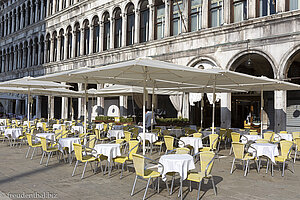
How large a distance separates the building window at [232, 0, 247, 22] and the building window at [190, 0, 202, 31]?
7.88ft

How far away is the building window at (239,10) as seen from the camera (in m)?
16.9

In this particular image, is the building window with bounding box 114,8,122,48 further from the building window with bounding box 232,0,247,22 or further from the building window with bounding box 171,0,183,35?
the building window with bounding box 232,0,247,22

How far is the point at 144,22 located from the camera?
2272 centimetres

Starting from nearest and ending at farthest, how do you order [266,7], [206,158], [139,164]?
[139,164], [206,158], [266,7]

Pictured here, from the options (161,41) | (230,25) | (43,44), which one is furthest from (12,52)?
(230,25)

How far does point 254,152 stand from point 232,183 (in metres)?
1.64

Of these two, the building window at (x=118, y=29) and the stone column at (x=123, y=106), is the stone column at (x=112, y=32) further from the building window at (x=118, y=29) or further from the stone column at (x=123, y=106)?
the stone column at (x=123, y=106)

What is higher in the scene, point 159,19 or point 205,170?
point 159,19

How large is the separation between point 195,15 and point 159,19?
3.17 metres

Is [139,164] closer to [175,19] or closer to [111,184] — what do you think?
[111,184]

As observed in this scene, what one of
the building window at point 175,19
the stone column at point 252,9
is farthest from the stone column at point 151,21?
the stone column at point 252,9

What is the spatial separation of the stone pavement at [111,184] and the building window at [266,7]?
31.6 ft

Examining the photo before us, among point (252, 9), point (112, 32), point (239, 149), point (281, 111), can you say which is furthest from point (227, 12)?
point (239, 149)

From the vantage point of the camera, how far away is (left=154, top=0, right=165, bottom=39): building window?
21109 mm
